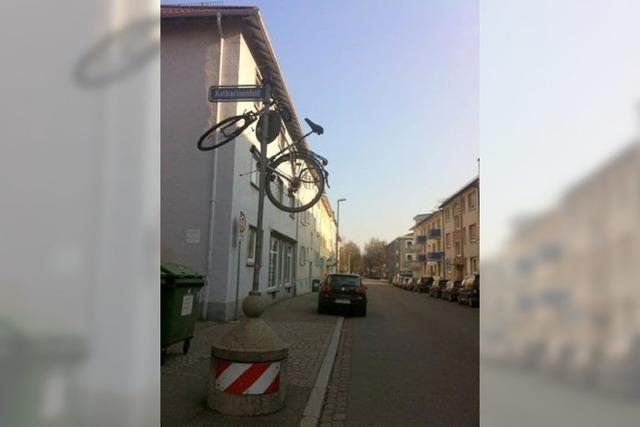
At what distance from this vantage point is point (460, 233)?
48.4 meters

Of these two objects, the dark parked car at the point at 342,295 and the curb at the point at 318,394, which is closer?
the curb at the point at 318,394

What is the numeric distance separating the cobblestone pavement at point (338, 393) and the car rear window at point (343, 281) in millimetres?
7263

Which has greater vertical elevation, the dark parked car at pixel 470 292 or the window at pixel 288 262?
the window at pixel 288 262

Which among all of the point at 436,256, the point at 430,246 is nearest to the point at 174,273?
the point at 436,256

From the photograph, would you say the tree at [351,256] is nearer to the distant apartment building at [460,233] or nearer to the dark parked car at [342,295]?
the distant apartment building at [460,233]

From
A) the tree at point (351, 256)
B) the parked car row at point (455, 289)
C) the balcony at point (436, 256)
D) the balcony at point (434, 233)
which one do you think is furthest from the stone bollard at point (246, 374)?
the tree at point (351, 256)

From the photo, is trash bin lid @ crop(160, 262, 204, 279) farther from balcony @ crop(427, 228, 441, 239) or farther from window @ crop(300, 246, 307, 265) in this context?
balcony @ crop(427, 228, 441, 239)

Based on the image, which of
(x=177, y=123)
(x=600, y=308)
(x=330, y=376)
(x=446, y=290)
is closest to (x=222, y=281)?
(x=177, y=123)

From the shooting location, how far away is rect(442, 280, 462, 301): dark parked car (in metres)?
29.8

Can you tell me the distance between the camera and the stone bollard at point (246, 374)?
4668mm

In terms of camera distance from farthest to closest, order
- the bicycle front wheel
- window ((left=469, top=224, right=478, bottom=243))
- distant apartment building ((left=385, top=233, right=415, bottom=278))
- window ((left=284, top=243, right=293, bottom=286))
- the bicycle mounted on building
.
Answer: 1. distant apartment building ((left=385, top=233, right=415, bottom=278))
2. window ((left=469, top=224, right=478, bottom=243))
3. window ((left=284, top=243, right=293, bottom=286))
4. the bicycle front wheel
5. the bicycle mounted on building

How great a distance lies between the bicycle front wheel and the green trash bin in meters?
1.64

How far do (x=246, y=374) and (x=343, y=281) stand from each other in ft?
40.0

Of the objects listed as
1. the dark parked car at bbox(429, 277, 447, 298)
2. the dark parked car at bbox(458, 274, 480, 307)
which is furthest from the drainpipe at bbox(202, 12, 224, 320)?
the dark parked car at bbox(429, 277, 447, 298)
